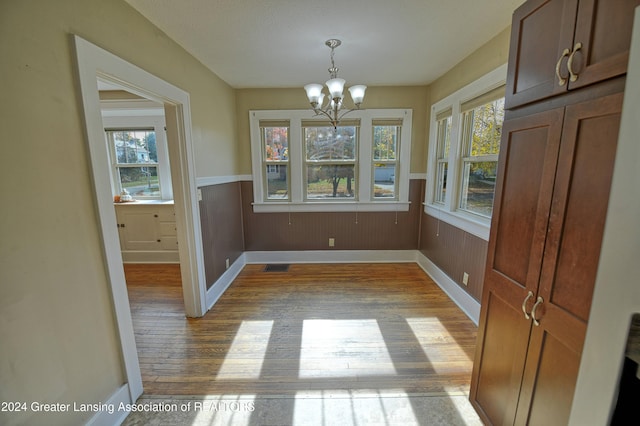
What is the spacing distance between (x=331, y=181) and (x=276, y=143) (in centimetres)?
98

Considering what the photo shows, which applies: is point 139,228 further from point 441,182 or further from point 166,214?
point 441,182

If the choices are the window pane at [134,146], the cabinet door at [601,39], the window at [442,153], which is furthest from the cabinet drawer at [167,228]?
the cabinet door at [601,39]

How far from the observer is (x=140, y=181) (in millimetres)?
4145

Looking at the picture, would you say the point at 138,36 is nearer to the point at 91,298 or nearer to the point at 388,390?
the point at 91,298

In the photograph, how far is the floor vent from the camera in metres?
3.65

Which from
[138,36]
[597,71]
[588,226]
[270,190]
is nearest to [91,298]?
[138,36]

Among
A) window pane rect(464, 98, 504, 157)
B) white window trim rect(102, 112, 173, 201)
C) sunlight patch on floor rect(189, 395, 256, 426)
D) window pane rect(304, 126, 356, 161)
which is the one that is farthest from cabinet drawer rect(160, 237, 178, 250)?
window pane rect(464, 98, 504, 157)

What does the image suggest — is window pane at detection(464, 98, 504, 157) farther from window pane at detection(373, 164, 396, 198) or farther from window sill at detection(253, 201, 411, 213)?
window sill at detection(253, 201, 411, 213)

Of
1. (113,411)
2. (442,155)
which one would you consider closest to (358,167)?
(442,155)

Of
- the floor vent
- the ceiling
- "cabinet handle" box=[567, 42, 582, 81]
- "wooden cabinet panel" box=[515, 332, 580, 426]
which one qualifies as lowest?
the floor vent

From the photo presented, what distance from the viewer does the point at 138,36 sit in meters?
1.73

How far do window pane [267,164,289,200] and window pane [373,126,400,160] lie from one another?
1363 millimetres

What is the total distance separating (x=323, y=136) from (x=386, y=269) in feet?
6.98

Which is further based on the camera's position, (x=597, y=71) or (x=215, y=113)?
(x=215, y=113)
